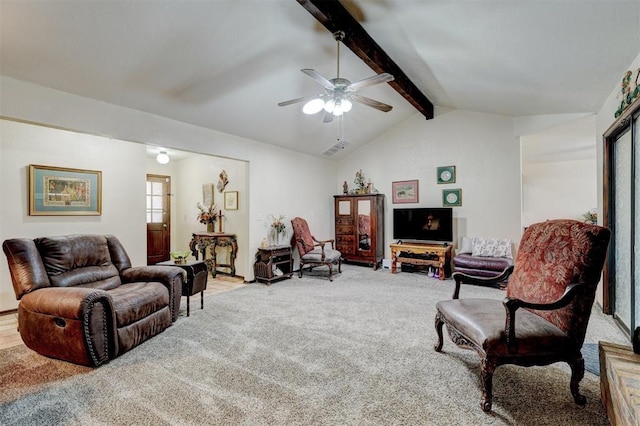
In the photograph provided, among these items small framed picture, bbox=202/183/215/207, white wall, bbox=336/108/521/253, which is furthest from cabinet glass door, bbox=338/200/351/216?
small framed picture, bbox=202/183/215/207

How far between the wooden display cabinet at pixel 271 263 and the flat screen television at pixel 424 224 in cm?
234

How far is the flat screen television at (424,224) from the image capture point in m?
5.64

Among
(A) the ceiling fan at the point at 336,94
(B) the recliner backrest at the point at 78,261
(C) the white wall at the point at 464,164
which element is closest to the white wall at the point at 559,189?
(C) the white wall at the point at 464,164

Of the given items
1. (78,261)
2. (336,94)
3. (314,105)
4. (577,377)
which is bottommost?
(577,377)

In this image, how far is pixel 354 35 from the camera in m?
3.12

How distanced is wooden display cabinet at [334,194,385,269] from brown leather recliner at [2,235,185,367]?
3928 millimetres

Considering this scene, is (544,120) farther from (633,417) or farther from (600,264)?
(633,417)

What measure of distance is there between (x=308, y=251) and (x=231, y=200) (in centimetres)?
178

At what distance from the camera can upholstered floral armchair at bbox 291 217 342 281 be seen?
5355mm

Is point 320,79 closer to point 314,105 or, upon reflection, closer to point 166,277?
point 314,105

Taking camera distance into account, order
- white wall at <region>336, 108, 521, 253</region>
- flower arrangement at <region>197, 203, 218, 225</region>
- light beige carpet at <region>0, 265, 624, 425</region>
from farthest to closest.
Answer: flower arrangement at <region>197, 203, 218, 225</region>
white wall at <region>336, 108, 521, 253</region>
light beige carpet at <region>0, 265, 624, 425</region>

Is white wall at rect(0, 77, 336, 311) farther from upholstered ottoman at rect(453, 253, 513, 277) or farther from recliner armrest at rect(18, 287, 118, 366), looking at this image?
upholstered ottoman at rect(453, 253, 513, 277)

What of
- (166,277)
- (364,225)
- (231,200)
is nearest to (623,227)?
(364,225)

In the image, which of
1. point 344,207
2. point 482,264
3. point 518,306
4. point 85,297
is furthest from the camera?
point 344,207
